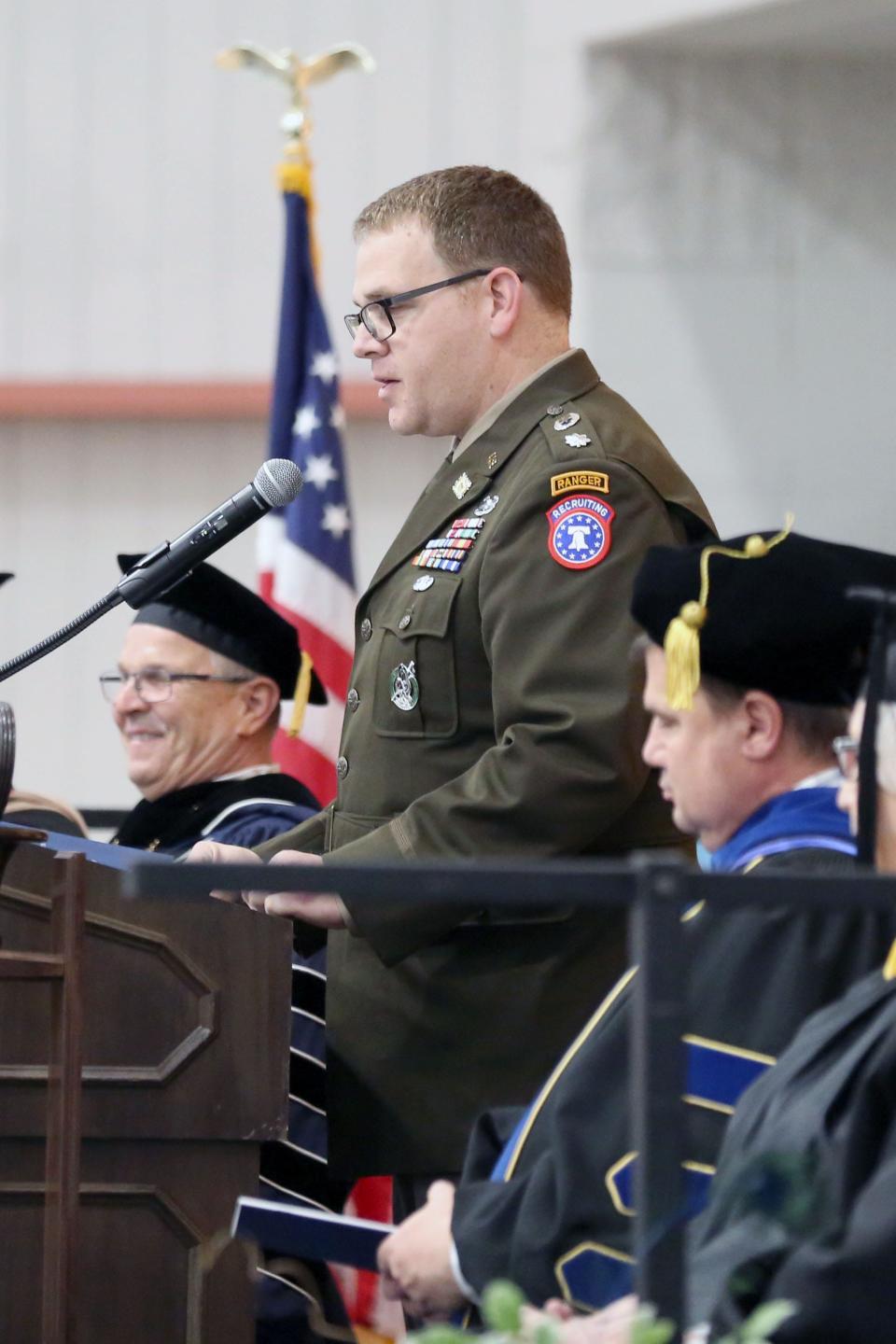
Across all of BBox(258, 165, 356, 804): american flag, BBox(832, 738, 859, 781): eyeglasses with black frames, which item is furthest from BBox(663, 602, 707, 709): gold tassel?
BBox(258, 165, 356, 804): american flag

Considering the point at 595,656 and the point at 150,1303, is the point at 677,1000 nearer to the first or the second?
the point at 595,656

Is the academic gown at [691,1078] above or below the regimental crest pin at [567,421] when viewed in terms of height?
below

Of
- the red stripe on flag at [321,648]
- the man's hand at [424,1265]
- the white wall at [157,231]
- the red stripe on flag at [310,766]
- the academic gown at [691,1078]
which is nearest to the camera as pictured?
the academic gown at [691,1078]

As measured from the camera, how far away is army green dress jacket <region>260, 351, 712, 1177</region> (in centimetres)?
234

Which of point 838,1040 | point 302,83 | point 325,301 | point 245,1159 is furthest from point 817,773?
point 325,301

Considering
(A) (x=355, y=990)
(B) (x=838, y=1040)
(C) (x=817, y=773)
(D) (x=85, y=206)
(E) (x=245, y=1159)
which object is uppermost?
(D) (x=85, y=206)

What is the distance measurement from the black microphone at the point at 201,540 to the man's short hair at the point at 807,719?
1.76 feet

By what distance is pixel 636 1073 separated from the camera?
1156 millimetres

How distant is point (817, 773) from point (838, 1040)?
1.38 feet

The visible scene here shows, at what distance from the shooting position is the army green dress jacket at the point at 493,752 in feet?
7.67

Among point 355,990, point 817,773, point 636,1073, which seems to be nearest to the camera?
point 636,1073

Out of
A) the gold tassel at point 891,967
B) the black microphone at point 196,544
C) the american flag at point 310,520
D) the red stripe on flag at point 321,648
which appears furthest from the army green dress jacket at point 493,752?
the red stripe on flag at point 321,648

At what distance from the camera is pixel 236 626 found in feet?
11.7

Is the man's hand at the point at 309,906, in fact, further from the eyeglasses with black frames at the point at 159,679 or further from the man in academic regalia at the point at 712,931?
the eyeglasses with black frames at the point at 159,679
